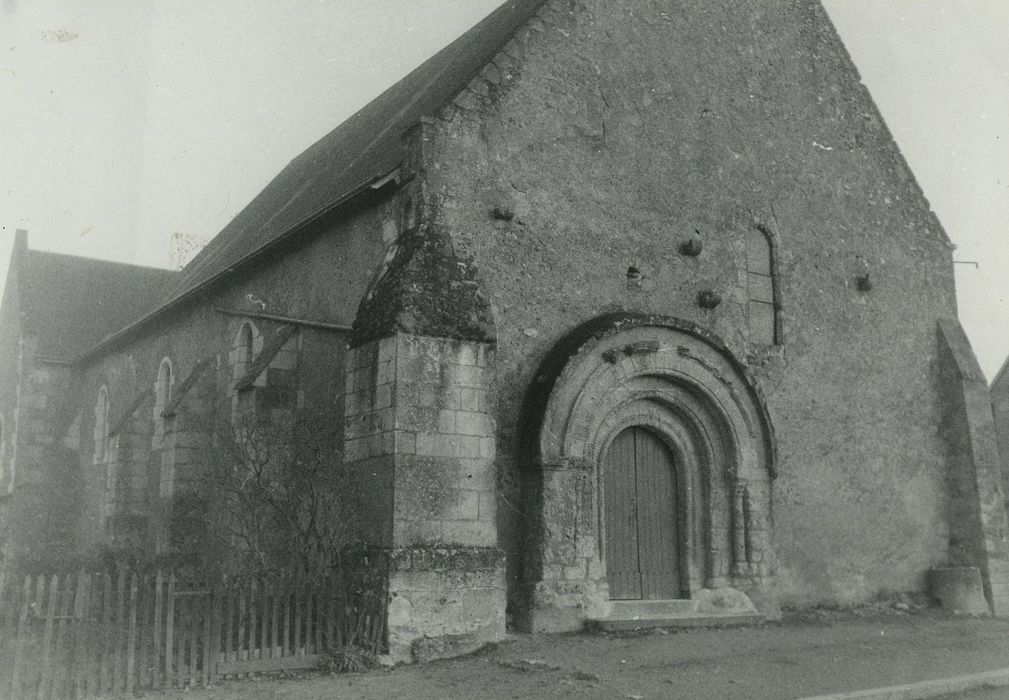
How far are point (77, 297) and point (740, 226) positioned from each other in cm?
1950

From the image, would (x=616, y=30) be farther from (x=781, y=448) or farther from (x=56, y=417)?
(x=56, y=417)

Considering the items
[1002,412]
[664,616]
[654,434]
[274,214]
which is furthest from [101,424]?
[1002,412]

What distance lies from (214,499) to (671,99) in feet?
29.7

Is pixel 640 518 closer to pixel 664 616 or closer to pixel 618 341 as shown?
pixel 664 616

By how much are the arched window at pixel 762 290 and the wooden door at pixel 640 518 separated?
2481 mm

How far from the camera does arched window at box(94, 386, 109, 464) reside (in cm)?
2264

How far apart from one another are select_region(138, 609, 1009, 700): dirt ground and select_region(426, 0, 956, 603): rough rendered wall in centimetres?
165

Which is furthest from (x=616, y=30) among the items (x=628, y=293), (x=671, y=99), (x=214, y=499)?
(x=214, y=499)

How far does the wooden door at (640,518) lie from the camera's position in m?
12.4

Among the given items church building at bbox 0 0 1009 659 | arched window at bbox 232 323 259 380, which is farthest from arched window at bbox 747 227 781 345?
arched window at bbox 232 323 259 380

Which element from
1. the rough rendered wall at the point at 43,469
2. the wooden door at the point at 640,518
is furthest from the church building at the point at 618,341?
the rough rendered wall at the point at 43,469

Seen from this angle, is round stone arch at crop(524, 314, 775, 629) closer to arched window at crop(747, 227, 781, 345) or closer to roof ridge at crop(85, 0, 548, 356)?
arched window at crop(747, 227, 781, 345)

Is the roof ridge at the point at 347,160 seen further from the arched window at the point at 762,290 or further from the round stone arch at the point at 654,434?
the arched window at the point at 762,290

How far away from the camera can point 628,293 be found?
42.5 ft
